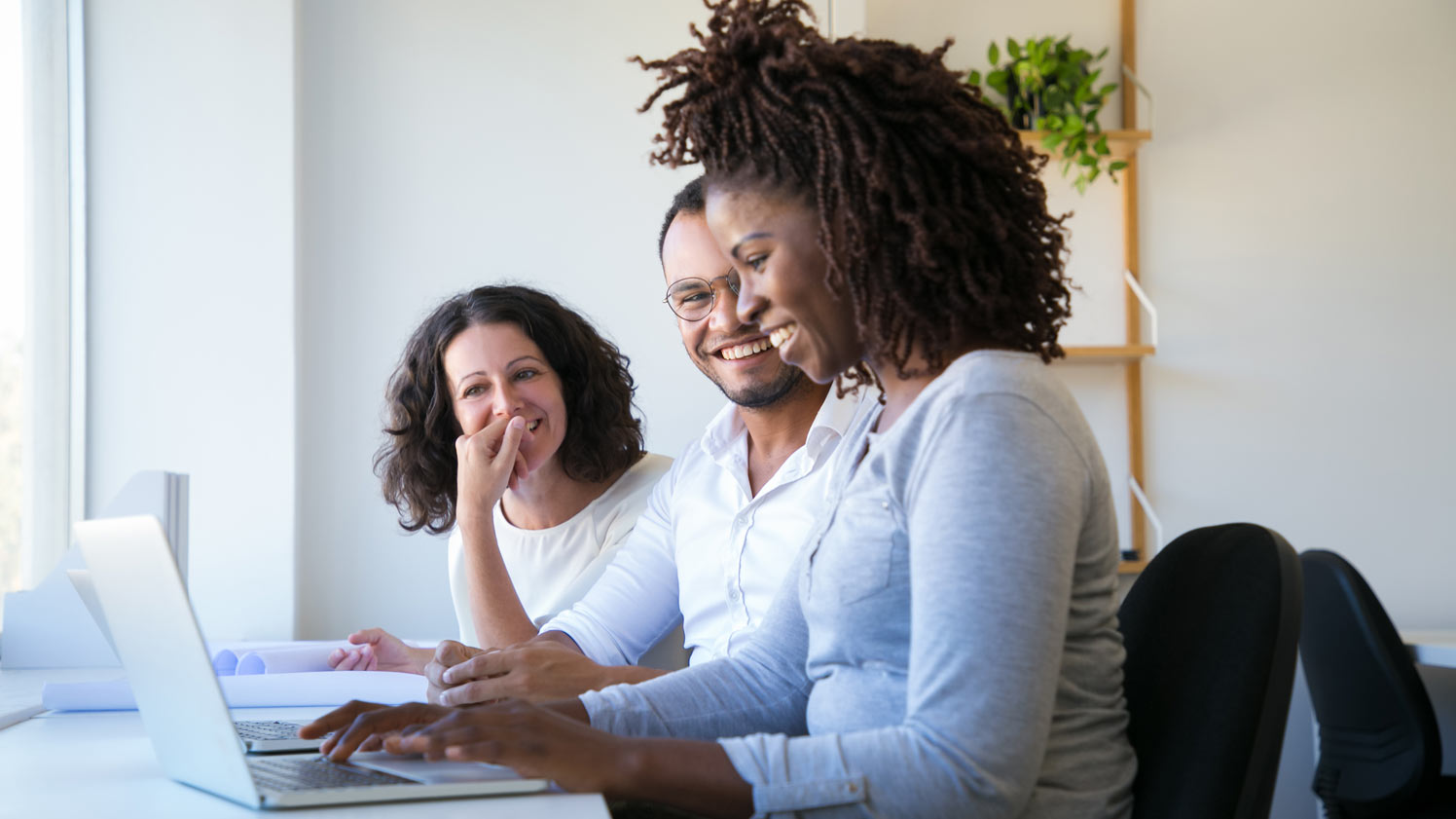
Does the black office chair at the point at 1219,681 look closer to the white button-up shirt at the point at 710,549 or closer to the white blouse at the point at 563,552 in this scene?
the white button-up shirt at the point at 710,549

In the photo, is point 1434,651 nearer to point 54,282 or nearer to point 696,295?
point 696,295

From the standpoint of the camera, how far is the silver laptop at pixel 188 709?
79cm

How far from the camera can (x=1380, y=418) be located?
323 cm

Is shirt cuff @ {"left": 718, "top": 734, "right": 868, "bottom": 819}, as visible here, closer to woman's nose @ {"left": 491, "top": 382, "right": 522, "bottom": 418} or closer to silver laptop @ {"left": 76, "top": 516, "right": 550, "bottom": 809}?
silver laptop @ {"left": 76, "top": 516, "right": 550, "bottom": 809}

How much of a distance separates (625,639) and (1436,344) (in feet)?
8.65

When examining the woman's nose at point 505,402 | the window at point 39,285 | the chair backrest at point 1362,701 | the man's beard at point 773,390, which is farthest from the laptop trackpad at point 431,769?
the chair backrest at point 1362,701

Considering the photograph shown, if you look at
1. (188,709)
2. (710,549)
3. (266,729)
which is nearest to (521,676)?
(266,729)

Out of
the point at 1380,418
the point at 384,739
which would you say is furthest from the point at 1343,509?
the point at 384,739

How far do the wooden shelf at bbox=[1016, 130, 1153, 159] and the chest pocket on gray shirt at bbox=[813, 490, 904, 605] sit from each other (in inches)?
86.4

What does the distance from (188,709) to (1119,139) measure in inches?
107

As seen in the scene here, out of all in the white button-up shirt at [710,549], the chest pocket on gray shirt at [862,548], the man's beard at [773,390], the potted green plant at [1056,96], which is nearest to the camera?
the chest pocket on gray shirt at [862,548]

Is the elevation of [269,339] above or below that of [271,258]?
below

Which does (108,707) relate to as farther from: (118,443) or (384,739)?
(118,443)

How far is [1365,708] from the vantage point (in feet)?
7.98
